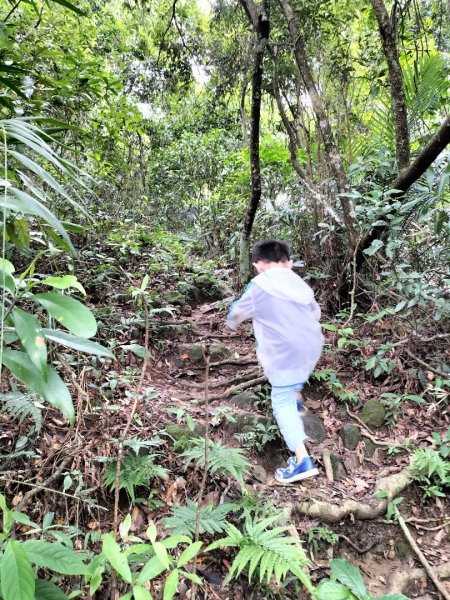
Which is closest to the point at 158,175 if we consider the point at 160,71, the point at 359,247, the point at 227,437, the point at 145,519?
the point at 160,71

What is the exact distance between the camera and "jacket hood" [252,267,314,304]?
121 inches

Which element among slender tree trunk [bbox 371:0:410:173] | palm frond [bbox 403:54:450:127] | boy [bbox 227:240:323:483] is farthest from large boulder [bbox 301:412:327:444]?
palm frond [bbox 403:54:450:127]

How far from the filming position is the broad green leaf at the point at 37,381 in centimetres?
108

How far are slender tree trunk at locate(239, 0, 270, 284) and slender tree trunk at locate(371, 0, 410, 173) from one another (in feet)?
4.13

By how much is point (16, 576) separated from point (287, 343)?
7.32ft

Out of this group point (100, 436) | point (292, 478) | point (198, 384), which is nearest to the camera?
point (100, 436)

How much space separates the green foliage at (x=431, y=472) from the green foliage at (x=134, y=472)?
1903mm

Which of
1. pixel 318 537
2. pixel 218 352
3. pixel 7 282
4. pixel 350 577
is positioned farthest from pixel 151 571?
pixel 218 352

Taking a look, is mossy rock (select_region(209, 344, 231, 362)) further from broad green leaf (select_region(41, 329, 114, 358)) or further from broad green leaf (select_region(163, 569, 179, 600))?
broad green leaf (select_region(41, 329, 114, 358))

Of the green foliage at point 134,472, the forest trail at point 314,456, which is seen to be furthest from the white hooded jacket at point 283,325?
the green foliage at point 134,472

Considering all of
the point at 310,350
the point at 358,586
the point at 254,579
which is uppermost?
the point at 310,350

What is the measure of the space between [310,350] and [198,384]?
1.50 m

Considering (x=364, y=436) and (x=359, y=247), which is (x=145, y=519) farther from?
(x=359, y=247)

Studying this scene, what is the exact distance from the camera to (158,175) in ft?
31.8
